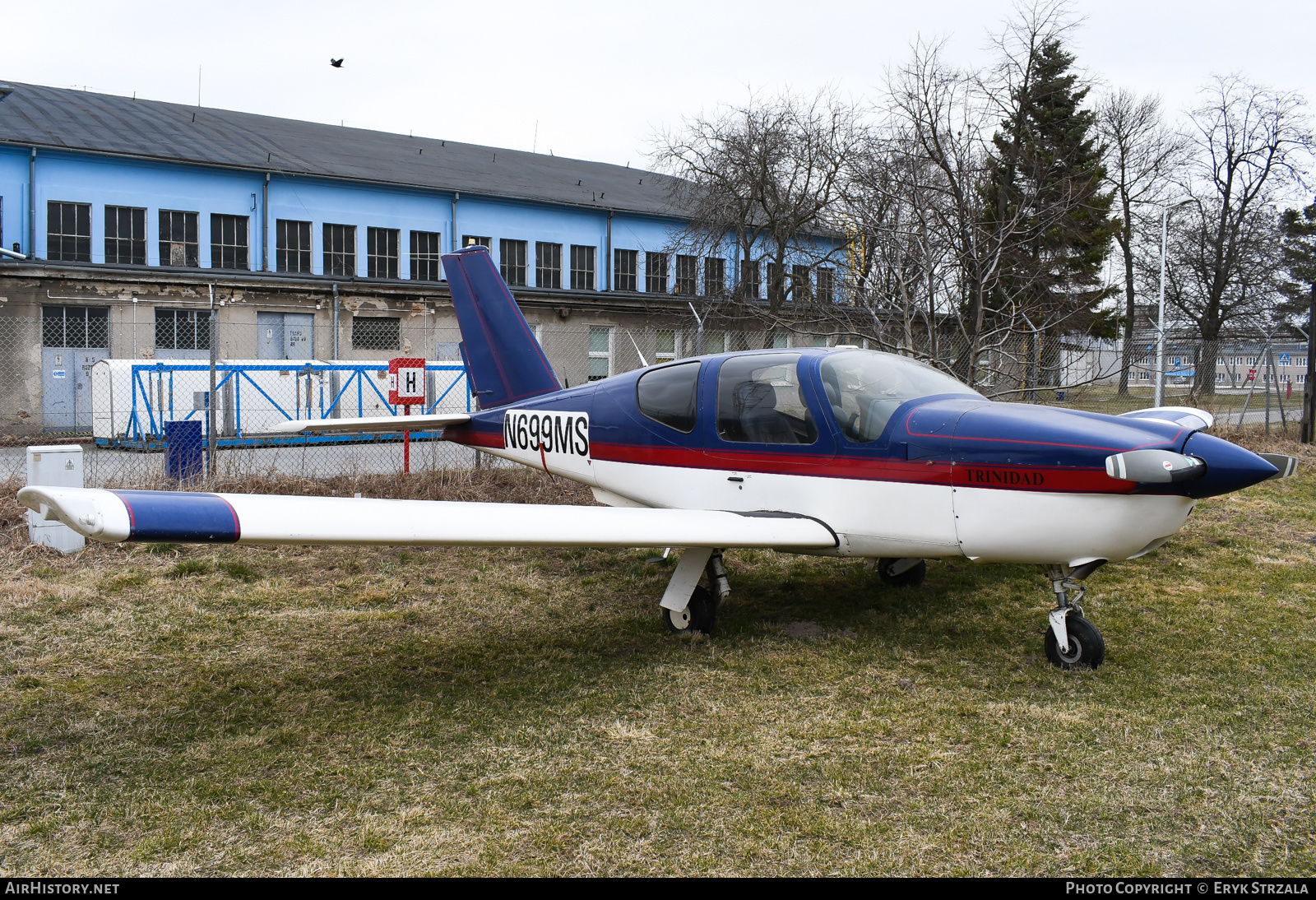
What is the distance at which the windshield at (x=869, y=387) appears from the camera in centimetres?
520

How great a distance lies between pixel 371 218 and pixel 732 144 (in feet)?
44.1

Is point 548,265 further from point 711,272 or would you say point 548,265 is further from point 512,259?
point 711,272

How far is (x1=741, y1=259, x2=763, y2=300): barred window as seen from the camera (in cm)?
2177

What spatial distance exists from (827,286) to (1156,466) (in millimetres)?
12737

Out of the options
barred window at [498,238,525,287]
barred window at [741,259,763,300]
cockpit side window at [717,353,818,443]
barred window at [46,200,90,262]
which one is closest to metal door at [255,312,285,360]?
barred window at [46,200,90,262]

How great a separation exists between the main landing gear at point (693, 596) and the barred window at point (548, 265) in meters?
27.1

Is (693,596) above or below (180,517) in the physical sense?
below

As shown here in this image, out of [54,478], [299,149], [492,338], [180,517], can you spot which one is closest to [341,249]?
[299,149]

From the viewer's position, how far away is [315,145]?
30953 millimetres

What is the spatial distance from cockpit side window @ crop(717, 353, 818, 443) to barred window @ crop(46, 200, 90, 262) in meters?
24.0

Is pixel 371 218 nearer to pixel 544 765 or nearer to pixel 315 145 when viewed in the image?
pixel 315 145

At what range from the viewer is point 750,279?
73.7 ft

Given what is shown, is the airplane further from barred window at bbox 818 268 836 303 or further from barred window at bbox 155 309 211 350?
barred window at bbox 155 309 211 350

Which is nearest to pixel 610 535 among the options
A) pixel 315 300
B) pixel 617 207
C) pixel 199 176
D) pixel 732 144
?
pixel 732 144
